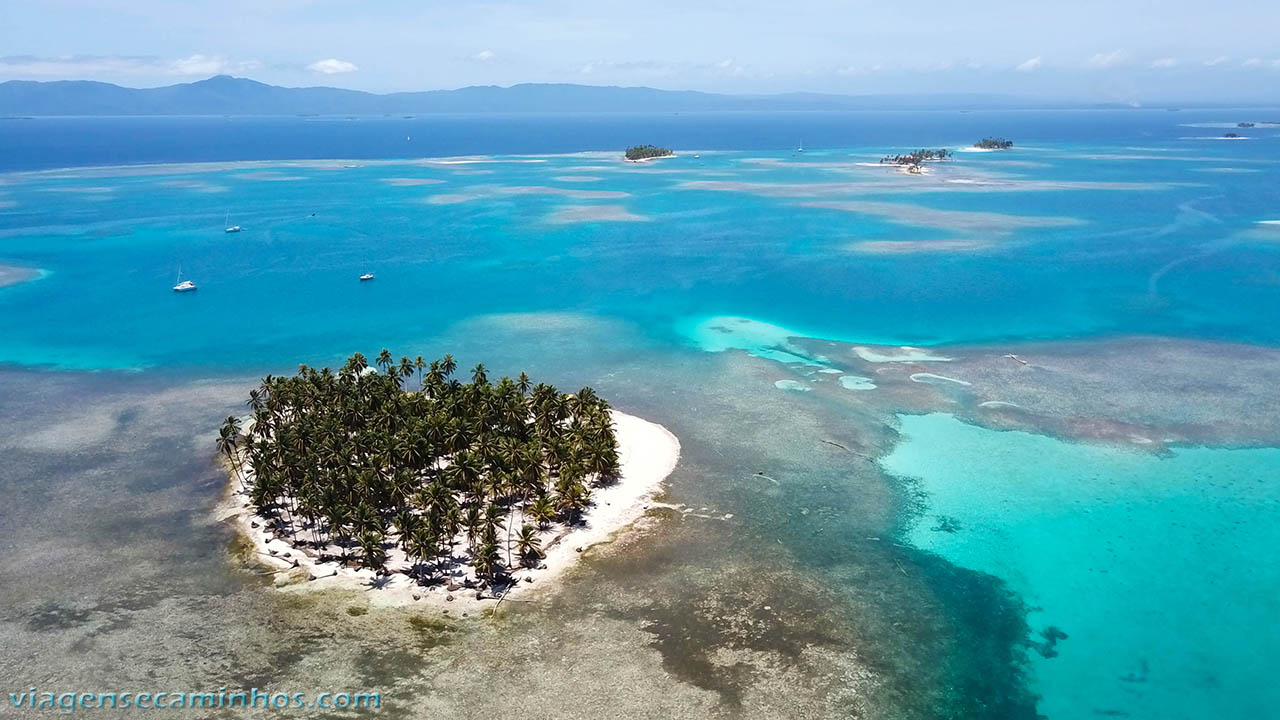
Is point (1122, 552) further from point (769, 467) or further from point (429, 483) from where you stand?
point (429, 483)

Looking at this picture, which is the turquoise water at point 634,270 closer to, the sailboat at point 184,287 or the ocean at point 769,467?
the ocean at point 769,467

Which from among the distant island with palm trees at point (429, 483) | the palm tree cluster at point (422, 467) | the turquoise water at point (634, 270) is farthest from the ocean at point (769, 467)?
the palm tree cluster at point (422, 467)

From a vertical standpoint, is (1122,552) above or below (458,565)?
below

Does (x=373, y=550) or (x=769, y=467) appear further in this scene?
(x=769, y=467)

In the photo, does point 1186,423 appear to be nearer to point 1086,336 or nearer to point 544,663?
point 1086,336

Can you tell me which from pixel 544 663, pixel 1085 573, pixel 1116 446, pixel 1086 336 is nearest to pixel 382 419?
pixel 544 663

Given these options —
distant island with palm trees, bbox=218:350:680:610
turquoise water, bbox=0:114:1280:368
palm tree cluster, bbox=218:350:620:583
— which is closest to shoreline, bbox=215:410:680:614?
distant island with palm trees, bbox=218:350:680:610

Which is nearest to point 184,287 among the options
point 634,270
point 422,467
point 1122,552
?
point 634,270
